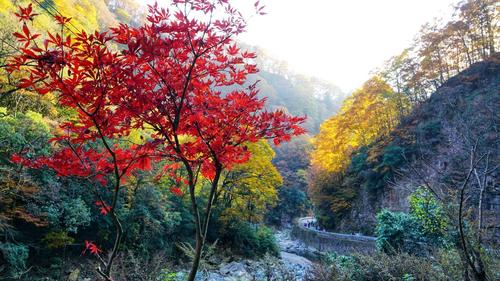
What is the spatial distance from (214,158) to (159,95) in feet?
2.65

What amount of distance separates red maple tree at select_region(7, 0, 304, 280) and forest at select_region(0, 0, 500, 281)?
2 centimetres

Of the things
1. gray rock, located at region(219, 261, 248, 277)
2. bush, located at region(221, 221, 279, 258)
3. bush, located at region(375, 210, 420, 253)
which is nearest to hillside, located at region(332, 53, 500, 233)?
bush, located at region(375, 210, 420, 253)

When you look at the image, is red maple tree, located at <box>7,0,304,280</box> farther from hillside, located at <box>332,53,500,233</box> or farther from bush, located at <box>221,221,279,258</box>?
bush, located at <box>221,221,279,258</box>

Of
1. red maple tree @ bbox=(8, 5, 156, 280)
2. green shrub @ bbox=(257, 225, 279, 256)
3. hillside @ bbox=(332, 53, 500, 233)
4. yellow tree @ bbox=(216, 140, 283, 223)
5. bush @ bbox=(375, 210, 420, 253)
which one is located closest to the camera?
red maple tree @ bbox=(8, 5, 156, 280)

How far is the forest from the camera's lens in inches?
94.7

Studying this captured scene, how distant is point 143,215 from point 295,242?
1529cm

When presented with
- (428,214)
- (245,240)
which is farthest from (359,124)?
(428,214)

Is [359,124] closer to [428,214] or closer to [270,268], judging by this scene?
[428,214]

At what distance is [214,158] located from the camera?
2883mm

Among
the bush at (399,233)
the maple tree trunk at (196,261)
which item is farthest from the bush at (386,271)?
the maple tree trunk at (196,261)

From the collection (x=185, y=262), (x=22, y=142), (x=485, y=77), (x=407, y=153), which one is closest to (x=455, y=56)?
(x=485, y=77)

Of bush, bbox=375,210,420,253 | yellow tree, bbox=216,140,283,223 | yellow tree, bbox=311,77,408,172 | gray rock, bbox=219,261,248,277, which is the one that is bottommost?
gray rock, bbox=219,261,248,277

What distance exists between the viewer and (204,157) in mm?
2928

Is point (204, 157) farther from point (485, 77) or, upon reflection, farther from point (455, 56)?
point (455, 56)
